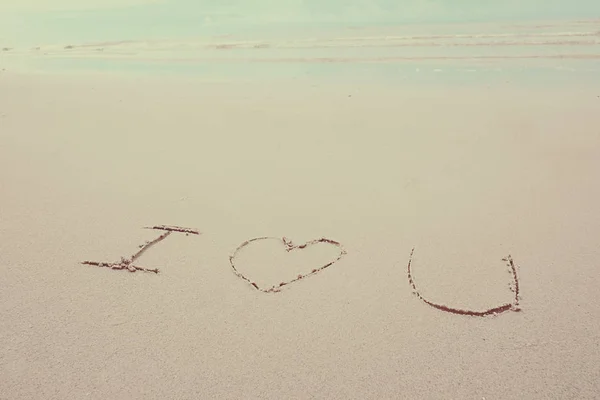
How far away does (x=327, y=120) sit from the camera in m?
6.21

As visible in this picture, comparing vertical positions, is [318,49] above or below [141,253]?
below

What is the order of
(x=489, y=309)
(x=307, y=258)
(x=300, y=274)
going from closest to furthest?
(x=489, y=309) → (x=300, y=274) → (x=307, y=258)

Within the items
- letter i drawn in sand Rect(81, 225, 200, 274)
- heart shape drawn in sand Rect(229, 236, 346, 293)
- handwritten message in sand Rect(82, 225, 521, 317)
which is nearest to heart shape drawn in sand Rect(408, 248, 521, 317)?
handwritten message in sand Rect(82, 225, 521, 317)

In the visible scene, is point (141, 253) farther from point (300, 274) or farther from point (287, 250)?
point (300, 274)

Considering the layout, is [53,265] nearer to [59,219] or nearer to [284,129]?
[59,219]

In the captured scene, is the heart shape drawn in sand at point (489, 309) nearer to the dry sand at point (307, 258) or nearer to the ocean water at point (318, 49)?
the dry sand at point (307, 258)

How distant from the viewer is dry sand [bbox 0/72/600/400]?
2.31 metres

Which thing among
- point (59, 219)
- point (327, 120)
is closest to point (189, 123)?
point (327, 120)

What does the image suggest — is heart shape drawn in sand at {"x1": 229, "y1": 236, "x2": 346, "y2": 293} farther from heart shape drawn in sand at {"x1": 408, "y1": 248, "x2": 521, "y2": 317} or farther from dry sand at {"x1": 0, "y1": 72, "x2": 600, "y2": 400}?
heart shape drawn in sand at {"x1": 408, "y1": 248, "x2": 521, "y2": 317}

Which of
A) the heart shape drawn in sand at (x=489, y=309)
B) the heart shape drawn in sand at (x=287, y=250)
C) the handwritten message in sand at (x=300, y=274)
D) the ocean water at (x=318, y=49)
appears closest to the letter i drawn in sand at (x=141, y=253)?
the handwritten message in sand at (x=300, y=274)

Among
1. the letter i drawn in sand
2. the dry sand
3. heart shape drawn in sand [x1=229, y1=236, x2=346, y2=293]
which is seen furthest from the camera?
the letter i drawn in sand

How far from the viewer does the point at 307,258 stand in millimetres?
3217

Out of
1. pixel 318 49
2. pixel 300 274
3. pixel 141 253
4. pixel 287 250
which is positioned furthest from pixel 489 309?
pixel 318 49

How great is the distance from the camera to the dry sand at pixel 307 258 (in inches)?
90.8
